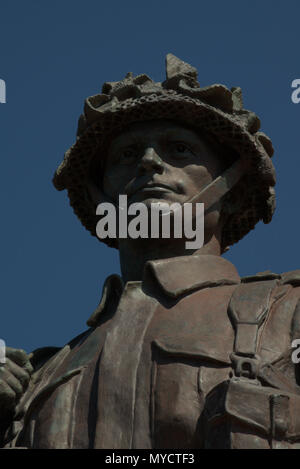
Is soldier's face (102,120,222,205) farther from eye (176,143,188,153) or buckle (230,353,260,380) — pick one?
buckle (230,353,260,380)

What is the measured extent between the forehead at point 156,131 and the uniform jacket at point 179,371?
1.31 m

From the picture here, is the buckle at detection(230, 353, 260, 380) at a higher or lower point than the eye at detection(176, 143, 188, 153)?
lower

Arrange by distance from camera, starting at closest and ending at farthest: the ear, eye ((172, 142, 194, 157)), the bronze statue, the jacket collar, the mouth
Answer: the bronze statue, the jacket collar, the mouth, eye ((172, 142, 194, 157)), the ear

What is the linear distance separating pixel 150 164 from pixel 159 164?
0.28 ft

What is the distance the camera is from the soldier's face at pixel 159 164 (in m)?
13.2

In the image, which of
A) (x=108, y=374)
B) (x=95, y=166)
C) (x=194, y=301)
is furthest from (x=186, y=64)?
(x=108, y=374)

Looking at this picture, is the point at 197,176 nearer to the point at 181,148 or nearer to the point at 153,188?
the point at 181,148

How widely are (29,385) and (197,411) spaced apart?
212 centimetres

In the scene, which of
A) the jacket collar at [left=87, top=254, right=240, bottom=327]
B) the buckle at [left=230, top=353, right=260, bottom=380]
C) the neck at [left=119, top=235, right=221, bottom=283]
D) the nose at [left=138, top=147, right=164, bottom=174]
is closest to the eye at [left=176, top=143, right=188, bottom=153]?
the nose at [left=138, top=147, right=164, bottom=174]

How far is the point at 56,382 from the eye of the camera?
12.2m

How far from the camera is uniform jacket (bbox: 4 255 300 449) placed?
1104cm

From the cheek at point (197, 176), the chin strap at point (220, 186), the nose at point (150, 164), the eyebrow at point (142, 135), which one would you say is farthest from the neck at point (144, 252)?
the eyebrow at point (142, 135)

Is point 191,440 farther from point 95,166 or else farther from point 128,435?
point 95,166

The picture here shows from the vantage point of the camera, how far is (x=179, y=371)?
1157cm
